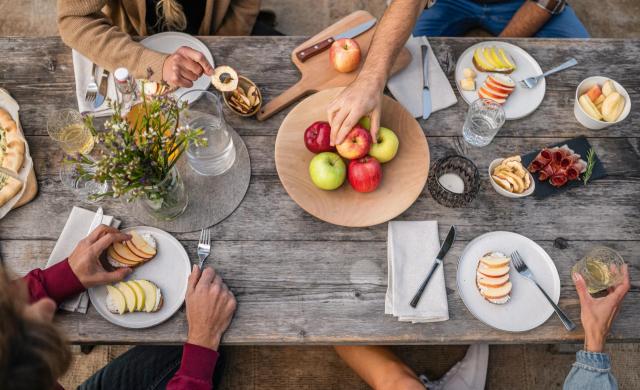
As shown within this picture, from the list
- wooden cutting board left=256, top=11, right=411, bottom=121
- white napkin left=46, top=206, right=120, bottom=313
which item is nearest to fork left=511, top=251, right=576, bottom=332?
wooden cutting board left=256, top=11, right=411, bottom=121

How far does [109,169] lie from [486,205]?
1.24m

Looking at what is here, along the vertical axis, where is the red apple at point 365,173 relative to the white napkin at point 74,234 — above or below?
above

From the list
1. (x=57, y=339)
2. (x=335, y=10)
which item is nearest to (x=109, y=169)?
(x=57, y=339)

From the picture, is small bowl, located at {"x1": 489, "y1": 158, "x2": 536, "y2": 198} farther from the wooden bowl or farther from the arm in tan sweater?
the arm in tan sweater

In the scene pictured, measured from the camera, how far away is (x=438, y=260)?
4.99 feet

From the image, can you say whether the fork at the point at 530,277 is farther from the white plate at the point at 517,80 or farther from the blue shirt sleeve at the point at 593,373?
the white plate at the point at 517,80

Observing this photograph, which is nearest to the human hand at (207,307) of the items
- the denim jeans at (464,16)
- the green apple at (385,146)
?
the green apple at (385,146)

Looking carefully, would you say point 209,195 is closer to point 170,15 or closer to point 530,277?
point 170,15

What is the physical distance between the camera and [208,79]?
170cm

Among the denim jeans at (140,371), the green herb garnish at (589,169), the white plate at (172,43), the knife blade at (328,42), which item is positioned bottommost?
the denim jeans at (140,371)

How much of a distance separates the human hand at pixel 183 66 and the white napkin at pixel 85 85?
216 mm

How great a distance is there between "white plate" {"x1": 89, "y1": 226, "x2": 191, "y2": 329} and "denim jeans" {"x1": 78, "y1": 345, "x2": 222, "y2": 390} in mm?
473

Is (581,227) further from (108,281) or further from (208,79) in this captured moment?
(108,281)

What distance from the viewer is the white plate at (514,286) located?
1.47 m
